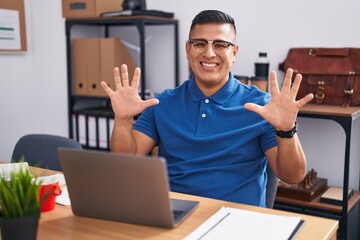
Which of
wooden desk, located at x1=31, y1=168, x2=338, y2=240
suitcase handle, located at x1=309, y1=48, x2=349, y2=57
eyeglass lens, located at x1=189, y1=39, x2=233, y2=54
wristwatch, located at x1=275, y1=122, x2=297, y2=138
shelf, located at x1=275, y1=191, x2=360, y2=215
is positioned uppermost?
eyeglass lens, located at x1=189, y1=39, x2=233, y2=54

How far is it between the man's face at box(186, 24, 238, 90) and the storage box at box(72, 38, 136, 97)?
148cm

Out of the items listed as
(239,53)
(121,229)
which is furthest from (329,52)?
(121,229)

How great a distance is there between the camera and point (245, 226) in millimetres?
1119

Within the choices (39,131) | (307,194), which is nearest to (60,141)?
(307,194)

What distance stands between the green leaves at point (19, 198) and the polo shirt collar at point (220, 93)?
887 millimetres

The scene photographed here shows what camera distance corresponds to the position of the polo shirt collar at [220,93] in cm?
169

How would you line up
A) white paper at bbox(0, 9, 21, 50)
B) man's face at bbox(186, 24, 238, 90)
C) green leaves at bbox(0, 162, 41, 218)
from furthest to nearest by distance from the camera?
white paper at bbox(0, 9, 21, 50) < man's face at bbox(186, 24, 238, 90) < green leaves at bbox(0, 162, 41, 218)

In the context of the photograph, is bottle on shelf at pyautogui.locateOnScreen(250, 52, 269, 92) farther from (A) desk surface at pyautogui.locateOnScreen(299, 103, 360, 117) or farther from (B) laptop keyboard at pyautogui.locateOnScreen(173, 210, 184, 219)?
(B) laptop keyboard at pyautogui.locateOnScreen(173, 210, 184, 219)

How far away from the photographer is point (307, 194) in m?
2.57

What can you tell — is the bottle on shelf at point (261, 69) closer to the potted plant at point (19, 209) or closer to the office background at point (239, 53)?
the office background at point (239, 53)

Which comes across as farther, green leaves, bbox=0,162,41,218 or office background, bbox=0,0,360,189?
office background, bbox=0,0,360,189

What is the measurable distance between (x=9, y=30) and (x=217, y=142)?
7.86 ft

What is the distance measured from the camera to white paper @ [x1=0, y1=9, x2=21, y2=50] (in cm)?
333

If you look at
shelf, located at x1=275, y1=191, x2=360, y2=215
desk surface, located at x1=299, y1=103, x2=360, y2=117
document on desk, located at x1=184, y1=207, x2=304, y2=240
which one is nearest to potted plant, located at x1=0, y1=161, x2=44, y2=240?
document on desk, located at x1=184, y1=207, x2=304, y2=240
